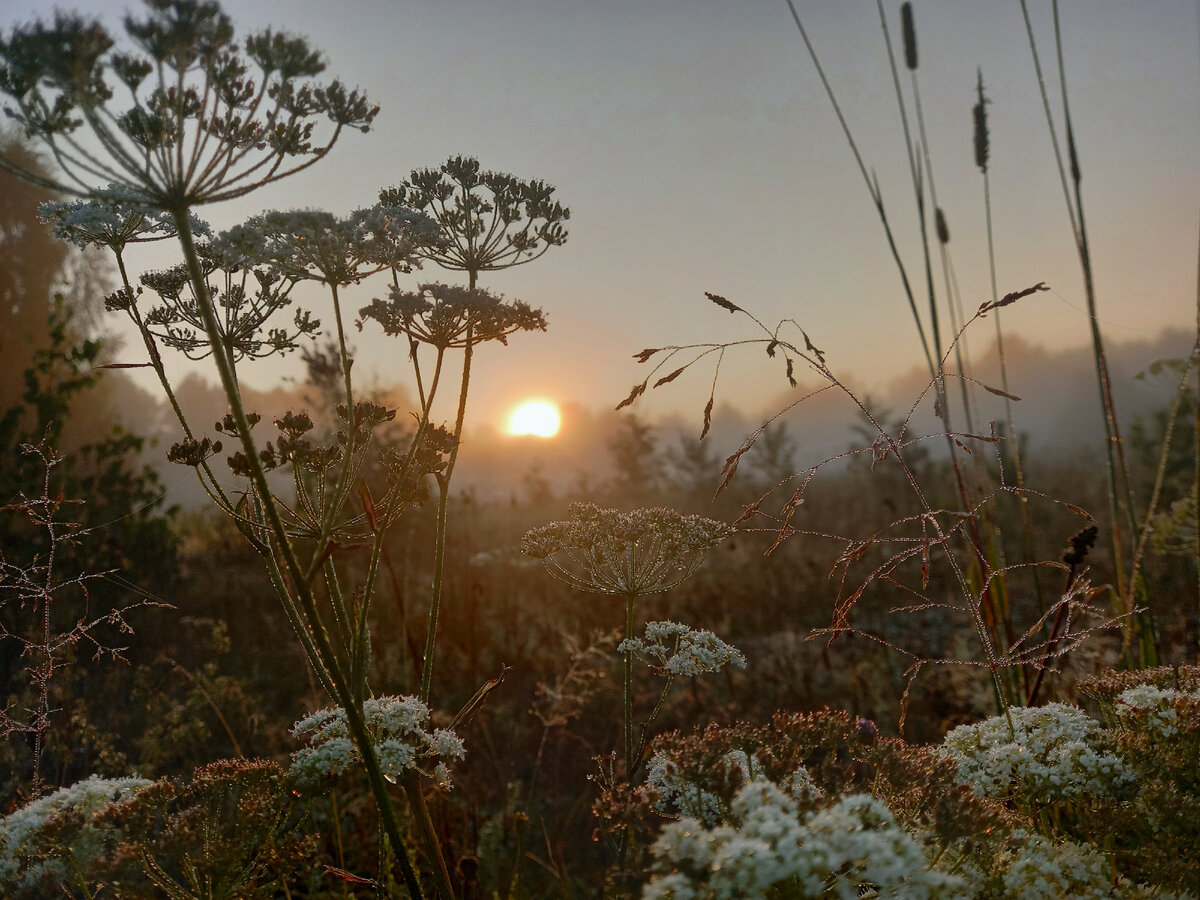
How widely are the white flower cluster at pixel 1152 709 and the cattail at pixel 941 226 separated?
2.89 m

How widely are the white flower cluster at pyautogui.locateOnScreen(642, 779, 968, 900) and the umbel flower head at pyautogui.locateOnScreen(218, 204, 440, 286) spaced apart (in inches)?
62.6

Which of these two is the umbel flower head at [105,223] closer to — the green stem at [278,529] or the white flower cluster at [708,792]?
the green stem at [278,529]

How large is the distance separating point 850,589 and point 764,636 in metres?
2.26

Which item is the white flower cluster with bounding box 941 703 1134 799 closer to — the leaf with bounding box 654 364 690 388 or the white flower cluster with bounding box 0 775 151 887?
the leaf with bounding box 654 364 690 388

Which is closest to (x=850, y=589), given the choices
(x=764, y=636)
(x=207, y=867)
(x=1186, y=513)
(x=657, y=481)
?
(x=764, y=636)

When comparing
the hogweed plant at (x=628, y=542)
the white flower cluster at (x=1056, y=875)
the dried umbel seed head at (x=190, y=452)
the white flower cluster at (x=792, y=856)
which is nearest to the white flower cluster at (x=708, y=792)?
the white flower cluster at (x=792, y=856)

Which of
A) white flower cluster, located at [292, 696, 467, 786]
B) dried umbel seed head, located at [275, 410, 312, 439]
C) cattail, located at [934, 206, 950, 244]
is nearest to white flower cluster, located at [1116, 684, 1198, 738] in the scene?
white flower cluster, located at [292, 696, 467, 786]

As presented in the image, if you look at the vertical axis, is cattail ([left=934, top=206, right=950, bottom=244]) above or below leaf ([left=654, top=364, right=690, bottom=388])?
above

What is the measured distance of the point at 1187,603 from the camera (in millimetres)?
8086

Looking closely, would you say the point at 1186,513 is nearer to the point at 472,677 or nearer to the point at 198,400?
the point at 472,677

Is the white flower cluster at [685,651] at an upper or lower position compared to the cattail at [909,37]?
lower

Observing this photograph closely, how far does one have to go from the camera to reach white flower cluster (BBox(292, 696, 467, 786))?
1874mm

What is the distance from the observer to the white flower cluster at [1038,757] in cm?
183

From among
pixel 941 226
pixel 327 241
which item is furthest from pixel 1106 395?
pixel 327 241
